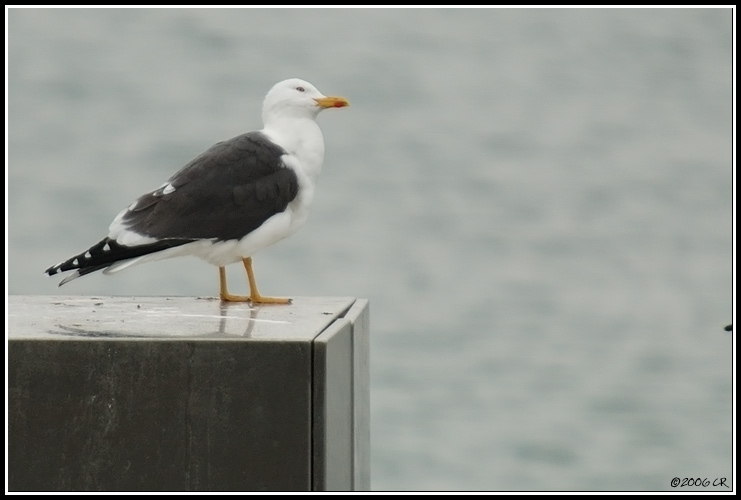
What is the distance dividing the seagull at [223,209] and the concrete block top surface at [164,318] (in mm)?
202

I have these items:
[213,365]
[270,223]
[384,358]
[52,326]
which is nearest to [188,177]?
[270,223]

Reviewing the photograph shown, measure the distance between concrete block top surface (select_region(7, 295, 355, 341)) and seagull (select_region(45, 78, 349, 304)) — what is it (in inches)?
8.0

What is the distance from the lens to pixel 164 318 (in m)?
5.06

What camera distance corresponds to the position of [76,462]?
429 centimetres

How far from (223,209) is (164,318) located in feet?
2.31

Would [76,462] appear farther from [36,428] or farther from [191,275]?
[191,275]

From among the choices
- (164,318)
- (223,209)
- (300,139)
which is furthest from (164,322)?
(300,139)

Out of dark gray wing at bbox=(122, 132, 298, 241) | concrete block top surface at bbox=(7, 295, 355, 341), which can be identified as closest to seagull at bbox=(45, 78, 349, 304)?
dark gray wing at bbox=(122, 132, 298, 241)

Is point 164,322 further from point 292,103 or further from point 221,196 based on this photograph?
point 292,103

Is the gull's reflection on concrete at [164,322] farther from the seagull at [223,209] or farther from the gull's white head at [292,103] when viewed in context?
the gull's white head at [292,103]

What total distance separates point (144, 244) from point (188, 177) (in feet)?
1.44

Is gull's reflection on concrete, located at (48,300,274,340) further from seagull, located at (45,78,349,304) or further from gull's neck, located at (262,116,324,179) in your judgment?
gull's neck, located at (262,116,324,179)

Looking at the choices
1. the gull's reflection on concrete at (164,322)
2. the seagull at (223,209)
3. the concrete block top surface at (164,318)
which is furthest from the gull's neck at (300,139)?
the gull's reflection on concrete at (164,322)

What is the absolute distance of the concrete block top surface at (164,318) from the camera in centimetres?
448
